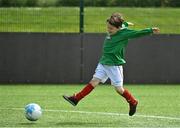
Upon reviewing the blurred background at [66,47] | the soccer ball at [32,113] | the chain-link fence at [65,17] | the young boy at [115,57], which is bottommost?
the blurred background at [66,47]

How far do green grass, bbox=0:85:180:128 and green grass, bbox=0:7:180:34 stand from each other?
7.78 ft

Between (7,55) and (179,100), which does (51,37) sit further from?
(179,100)

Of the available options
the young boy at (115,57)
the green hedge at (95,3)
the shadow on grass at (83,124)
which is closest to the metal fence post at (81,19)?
the green hedge at (95,3)

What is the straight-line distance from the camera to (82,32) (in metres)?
20.9

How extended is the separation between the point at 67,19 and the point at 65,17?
4.2 inches

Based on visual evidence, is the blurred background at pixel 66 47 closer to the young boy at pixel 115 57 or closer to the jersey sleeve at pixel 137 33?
the young boy at pixel 115 57

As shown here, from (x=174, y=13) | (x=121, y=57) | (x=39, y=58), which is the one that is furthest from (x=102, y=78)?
(x=174, y=13)

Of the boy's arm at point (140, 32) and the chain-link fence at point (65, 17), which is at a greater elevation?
the boy's arm at point (140, 32)

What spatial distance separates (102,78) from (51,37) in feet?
31.5

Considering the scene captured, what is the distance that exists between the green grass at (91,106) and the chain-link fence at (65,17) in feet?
7.85

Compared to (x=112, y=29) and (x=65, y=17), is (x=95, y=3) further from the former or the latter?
(x=112, y=29)

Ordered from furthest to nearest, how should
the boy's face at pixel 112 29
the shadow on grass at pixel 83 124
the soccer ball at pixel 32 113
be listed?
the boy's face at pixel 112 29, the soccer ball at pixel 32 113, the shadow on grass at pixel 83 124

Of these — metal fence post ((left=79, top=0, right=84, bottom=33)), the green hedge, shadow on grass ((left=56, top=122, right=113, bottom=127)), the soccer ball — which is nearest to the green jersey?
shadow on grass ((left=56, top=122, right=113, bottom=127))

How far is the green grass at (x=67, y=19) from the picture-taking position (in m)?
21.0
